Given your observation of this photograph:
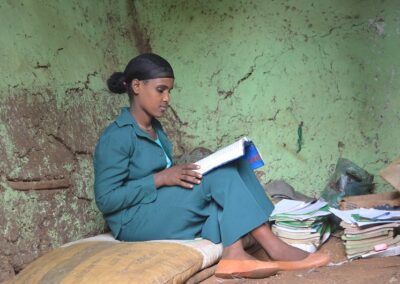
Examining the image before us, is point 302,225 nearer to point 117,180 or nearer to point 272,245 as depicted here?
point 272,245

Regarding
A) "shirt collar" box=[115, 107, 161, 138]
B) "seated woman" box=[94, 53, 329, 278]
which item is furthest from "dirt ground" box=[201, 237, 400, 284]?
"shirt collar" box=[115, 107, 161, 138]

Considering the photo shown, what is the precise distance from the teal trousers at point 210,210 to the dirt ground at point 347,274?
266 mm

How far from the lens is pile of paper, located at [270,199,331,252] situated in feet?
11.4

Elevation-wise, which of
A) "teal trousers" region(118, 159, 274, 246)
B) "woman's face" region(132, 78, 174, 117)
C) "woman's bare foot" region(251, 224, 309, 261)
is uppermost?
"woman's face" region(132, 78, 174, 117)

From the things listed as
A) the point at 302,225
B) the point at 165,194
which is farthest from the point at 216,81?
the point at 165,194

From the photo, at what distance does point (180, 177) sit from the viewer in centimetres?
311

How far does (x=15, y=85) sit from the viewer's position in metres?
3.42

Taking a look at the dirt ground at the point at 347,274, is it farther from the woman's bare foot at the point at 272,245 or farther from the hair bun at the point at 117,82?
the hair bun at the point at 117,82

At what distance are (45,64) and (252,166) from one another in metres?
1.41

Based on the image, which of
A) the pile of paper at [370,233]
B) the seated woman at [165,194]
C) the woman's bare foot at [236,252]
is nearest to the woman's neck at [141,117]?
the seated woman at [165,194]

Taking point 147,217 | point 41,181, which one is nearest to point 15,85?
point 41,181

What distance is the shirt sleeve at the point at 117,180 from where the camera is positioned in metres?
3.12

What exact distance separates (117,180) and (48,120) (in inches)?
29.6

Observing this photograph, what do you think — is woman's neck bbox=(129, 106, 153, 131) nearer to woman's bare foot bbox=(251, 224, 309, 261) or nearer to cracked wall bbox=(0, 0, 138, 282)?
cracked wall bbox=(0, 0, 138, 282)
